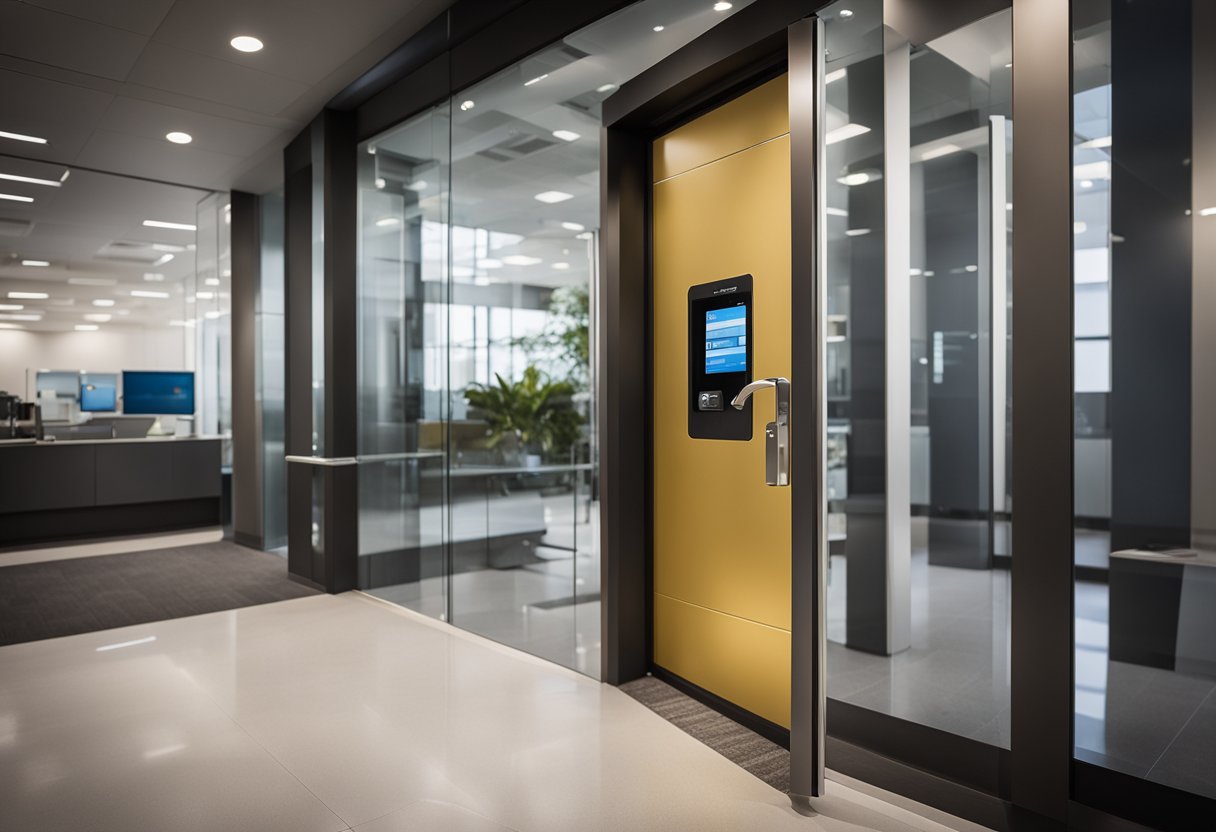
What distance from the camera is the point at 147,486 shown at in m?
7.93

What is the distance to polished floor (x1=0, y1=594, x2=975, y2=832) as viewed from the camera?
232 cm

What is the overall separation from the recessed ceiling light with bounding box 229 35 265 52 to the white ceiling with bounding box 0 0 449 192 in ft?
0.15

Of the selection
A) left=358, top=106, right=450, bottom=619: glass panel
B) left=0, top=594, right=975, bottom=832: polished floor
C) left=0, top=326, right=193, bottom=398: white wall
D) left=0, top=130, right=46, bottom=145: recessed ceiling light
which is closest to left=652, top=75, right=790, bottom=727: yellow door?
left=0, top=594, right=975, bottom=832: polished floor

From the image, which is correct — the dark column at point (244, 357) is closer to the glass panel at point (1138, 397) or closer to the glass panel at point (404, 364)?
the glass panel at point (404, 364)

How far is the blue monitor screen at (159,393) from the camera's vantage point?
29.3ft

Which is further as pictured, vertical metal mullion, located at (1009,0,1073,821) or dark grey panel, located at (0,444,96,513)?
dark grey panel, located at (0,444,96,513)

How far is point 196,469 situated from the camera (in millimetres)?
8273

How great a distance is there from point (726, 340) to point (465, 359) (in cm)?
271

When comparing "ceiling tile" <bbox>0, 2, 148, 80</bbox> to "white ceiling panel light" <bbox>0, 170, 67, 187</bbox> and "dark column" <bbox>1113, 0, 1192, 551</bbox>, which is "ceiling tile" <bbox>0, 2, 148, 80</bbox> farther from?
"dark column" <bbox>1113, 0, 1192, 551</bbox>

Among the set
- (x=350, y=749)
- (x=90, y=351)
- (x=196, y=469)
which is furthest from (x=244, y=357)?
(x=90, y=351)

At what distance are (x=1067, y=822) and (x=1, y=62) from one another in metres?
6.43

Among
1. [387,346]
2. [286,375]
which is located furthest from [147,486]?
[387,346]

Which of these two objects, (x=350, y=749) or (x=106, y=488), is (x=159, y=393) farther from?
(x=350, y=749)

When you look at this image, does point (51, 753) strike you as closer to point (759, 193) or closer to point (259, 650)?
point (259, 650)
